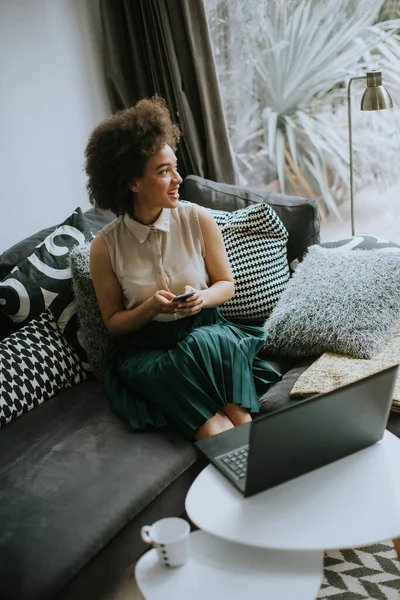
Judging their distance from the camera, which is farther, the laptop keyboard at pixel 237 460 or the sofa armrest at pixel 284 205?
the sofa armrest at pixel 284 205

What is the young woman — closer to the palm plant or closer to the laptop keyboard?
the laptop keyboard

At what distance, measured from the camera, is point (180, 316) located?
2094 millimetres

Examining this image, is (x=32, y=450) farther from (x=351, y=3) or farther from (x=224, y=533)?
(x=351, y=3)

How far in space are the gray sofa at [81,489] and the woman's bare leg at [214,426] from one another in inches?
1.8

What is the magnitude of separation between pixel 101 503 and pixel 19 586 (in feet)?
0.89

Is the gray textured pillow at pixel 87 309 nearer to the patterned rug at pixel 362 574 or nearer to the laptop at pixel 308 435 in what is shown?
the laptop at pixel 308 435

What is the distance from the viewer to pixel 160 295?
1.94 m

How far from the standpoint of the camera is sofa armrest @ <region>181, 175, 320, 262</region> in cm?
244

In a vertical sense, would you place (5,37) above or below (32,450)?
above

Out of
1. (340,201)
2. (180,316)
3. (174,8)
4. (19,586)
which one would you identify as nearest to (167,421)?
(180,316)

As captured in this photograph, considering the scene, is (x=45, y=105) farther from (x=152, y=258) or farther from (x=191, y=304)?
(x=191, y=304)

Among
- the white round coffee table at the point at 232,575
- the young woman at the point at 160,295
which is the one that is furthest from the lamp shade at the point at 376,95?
the white round coffee table at the point at 232,575

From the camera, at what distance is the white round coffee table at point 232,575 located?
1.24 meters

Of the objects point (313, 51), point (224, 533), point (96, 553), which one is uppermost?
point (313, 51)
